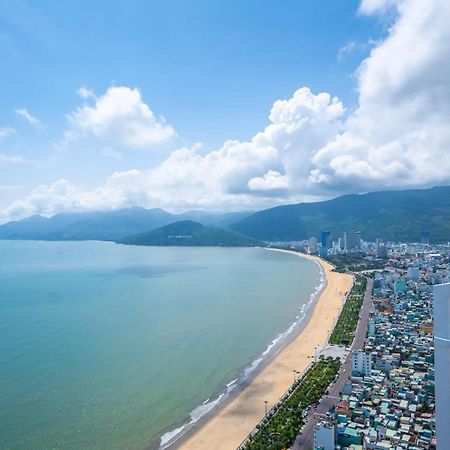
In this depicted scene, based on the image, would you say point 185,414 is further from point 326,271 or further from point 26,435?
point 326,271

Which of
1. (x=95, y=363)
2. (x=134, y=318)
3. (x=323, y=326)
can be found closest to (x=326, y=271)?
(x=323, y=326)

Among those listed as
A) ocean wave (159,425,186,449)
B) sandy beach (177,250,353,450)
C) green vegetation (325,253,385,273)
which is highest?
green vegetation (325,253,385,273)

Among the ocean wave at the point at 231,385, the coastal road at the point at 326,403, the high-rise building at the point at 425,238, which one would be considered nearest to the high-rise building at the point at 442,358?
the coastal road at the point at 326,403

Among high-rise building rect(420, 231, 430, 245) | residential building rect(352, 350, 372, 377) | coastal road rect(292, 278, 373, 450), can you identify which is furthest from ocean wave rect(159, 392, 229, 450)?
high-rise building rect(420, 231, 430, 245)

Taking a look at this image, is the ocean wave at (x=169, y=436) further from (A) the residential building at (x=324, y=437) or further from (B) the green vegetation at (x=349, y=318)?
(B) the green vegetation at (x=349, y=318)

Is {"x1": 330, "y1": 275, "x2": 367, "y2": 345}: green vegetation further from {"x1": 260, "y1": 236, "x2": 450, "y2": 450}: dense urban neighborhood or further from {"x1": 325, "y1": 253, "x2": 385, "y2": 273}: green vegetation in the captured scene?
{"x1": 325, "y1": 253, "x2": 385, "y2": 273}: green vegetation

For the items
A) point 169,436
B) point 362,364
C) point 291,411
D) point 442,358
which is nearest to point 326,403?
point 291,411
